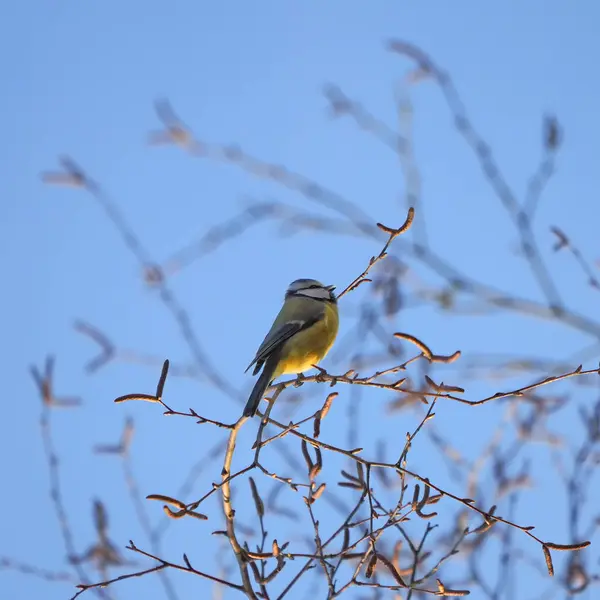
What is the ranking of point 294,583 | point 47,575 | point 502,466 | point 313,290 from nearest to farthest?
point 294,583, point 47,575, point 502,466, point 313,290

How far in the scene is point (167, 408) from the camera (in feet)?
8.28

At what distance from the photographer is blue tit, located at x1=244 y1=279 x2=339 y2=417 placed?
14.1 ft

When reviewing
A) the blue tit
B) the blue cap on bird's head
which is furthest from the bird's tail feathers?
the blue cap on bird's head

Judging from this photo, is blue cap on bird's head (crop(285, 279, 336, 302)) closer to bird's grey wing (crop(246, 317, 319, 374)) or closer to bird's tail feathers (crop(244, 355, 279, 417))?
bird's grey wing (crop(246, 317, 319, 374))

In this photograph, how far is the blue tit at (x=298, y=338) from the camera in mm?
4297

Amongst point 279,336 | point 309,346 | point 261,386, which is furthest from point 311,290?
point 261,386

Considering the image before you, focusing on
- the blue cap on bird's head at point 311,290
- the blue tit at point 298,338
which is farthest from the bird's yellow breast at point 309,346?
the blue cap on bird's head at point 311,290

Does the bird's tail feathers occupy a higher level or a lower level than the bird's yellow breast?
lower

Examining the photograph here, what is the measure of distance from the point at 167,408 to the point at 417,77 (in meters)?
1.99

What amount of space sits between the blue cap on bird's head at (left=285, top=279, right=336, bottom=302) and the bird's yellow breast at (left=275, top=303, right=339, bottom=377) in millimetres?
250

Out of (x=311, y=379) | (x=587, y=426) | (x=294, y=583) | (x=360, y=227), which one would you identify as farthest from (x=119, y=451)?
(x=587, y=426)

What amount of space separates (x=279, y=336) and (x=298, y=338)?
130mm

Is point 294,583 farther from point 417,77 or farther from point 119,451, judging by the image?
point 417,77

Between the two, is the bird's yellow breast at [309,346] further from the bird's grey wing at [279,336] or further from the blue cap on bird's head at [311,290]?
the blue cap on bird's head at [311,290]
